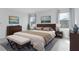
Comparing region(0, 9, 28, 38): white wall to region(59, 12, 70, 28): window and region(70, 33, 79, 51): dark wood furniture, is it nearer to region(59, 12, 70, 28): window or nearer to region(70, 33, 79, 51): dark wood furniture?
region(59, 12, 70, 28): window

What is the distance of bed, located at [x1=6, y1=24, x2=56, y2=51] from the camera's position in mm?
1709

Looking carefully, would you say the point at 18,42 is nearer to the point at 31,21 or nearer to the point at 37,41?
the point at 37,41

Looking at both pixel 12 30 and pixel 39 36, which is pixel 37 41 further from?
pixel 12 30

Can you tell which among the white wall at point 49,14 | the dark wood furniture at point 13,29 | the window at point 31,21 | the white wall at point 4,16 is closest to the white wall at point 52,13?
the white wall at point 49,14

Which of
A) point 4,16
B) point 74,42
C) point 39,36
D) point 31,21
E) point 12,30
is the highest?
point 4,16

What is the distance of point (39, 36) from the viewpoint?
1.72 meters

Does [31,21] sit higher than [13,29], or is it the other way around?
[31,21]

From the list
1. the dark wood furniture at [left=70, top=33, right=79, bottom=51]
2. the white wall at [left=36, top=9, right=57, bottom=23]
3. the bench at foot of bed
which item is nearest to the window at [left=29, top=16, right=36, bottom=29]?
the white wall at [left=36, top=9, right=57, bottom=23]

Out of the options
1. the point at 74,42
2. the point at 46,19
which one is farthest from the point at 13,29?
the point at 74,42

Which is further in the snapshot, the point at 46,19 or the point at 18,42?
the point at 46,19

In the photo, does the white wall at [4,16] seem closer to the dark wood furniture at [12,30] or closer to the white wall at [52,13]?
the dark wood furniture at [12,30]

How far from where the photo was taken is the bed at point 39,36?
1.71 metres
